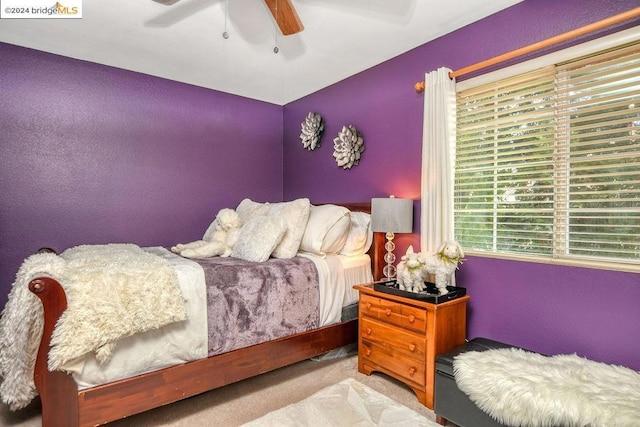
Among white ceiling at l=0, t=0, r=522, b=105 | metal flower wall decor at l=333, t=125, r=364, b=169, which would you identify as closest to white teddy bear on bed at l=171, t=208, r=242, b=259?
metal flower wall decor at l=333, t=125, r=364, b=169

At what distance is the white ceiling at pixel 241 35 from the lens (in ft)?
7.31

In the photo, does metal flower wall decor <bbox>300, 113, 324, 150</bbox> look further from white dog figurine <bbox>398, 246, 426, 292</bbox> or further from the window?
white dog figurine <bbox>398, 246, 426, 292</bbox>

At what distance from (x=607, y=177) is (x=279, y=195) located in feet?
10.5

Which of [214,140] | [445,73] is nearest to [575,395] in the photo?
[445,73]

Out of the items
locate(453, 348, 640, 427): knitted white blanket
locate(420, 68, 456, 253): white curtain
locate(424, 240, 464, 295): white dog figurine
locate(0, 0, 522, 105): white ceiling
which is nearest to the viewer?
locate(453, 348, 640, 427): knitted white blanket

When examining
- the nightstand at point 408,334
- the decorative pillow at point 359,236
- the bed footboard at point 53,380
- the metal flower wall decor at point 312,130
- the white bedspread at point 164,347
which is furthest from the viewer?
the metal flower wall decor at point 312,130

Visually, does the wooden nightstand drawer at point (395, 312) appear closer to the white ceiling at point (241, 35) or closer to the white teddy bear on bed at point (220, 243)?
the white teddy bear on bed at point (220, 243)

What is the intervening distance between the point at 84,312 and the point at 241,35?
2.13 m

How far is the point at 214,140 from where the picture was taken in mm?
3764

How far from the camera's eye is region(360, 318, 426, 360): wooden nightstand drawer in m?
2.00

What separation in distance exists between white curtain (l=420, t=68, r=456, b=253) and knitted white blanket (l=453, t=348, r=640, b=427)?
909mm

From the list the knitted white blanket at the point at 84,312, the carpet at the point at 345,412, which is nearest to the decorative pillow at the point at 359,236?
the carpet at the point at 345,412

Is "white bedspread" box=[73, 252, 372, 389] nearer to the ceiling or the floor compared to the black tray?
nearer to the floor

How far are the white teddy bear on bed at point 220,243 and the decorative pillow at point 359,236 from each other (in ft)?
2.95
